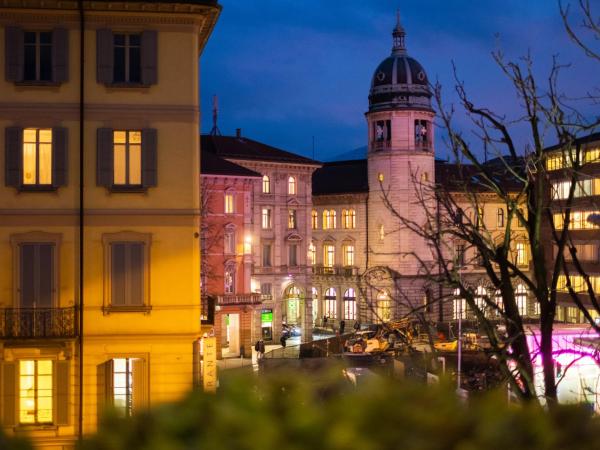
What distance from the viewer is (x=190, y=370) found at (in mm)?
19734

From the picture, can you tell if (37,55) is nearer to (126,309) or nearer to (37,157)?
(37,157)

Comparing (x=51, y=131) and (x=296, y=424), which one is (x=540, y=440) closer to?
(x=296, y=424)

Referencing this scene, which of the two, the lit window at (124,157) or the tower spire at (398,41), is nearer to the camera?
the lit window at (124,157)

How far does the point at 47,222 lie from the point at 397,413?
57.3 ft

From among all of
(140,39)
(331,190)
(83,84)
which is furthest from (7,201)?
(331,190)

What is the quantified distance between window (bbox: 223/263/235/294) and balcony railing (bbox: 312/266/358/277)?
72.5ft

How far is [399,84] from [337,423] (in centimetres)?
7795

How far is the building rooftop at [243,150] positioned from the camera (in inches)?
2830

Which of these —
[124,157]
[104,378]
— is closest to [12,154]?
[124,157]

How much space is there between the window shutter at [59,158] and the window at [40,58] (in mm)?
1115

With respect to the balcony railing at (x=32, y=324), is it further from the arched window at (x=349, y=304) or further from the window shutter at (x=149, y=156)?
the arched window at (x=349, y=304)

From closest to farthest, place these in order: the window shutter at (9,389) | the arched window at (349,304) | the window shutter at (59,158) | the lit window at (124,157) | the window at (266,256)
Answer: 1. the window shutter at (9,389)
2. the window shutter at (59,158)
3. the lit window at (124,157)
4. the window at (266,256)
5. the arched window at (349,304)

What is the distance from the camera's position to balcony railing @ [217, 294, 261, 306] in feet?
200

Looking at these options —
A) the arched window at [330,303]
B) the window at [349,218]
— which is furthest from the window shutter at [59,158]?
the window at [349,218]
